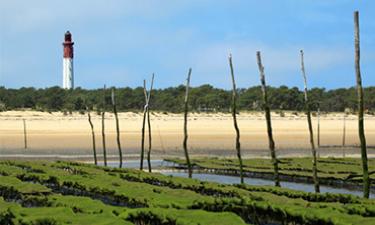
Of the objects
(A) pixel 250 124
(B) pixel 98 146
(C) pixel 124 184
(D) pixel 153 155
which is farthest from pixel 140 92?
(C) pixel 124 184

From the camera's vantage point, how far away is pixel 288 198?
23.6 meters

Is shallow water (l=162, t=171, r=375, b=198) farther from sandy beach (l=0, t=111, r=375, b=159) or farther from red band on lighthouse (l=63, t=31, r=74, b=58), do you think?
red band on lighthouse (l=63, t=31, r=74, b=58)

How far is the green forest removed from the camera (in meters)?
112

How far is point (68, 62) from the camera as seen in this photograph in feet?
399

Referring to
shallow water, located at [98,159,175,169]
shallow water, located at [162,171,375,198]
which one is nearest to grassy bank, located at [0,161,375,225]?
shallow water, located at [162,171,375,198]

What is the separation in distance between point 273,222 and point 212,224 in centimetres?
460

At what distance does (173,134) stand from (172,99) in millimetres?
45109

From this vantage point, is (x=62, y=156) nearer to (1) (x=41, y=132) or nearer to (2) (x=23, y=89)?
(1) (x=41, y=132)

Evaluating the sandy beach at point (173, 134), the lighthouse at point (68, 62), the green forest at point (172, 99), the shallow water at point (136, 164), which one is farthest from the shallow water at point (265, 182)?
the lighthouse at point (68, 62)

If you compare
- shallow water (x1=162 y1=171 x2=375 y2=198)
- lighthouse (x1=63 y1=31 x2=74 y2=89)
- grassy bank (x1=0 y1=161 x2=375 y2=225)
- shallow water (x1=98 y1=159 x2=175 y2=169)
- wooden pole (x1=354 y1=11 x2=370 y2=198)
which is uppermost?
lighthouse (x1=63 y1=31 x2=74 y2=89)

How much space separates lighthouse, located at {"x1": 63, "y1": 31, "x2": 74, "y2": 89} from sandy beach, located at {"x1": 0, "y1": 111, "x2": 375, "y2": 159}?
25487 millimetres

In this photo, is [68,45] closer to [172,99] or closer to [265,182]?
[172,99]

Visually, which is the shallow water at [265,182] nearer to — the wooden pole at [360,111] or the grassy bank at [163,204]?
the wooden pole at [360,111]

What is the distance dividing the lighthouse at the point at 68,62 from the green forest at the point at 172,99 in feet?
6.54
